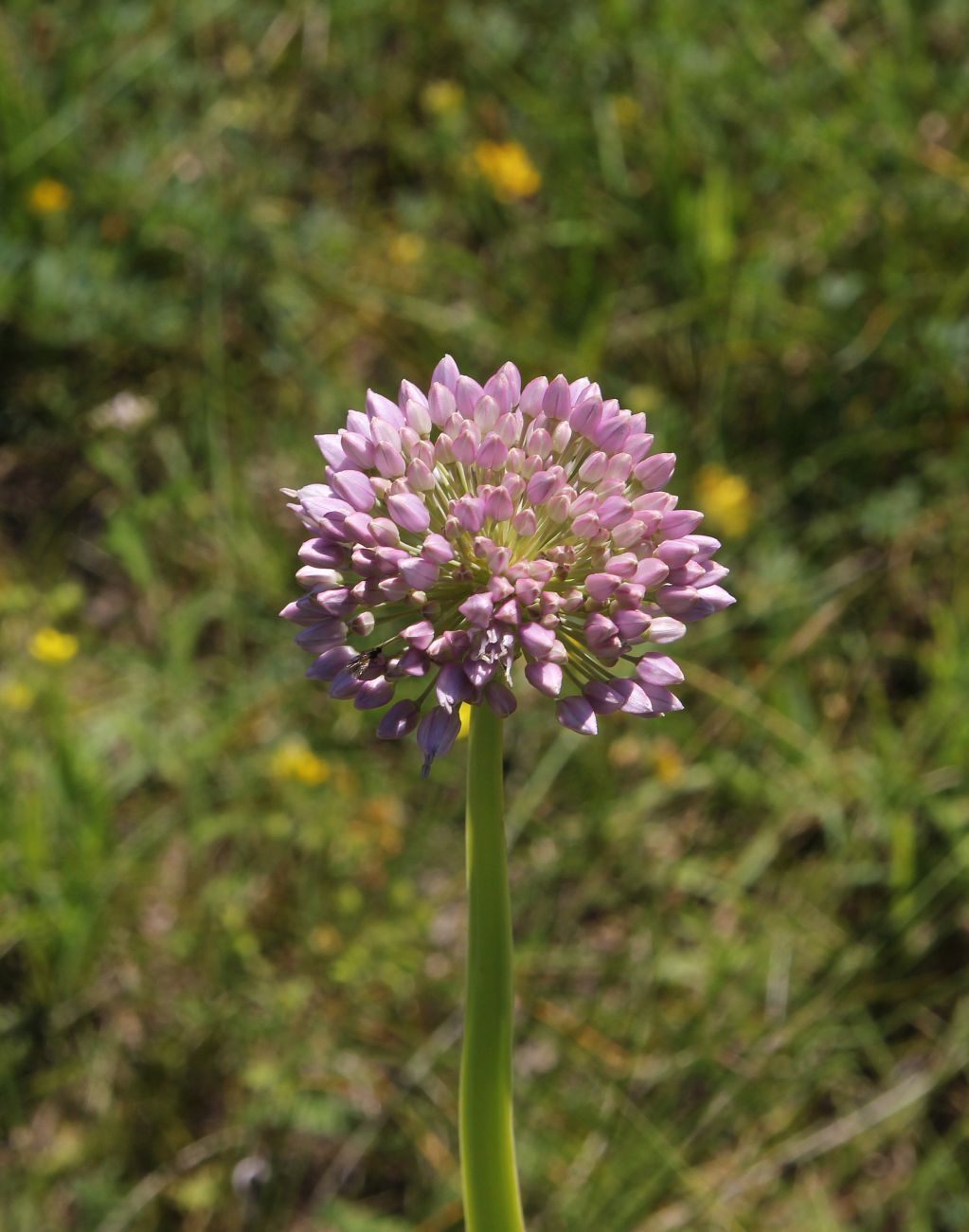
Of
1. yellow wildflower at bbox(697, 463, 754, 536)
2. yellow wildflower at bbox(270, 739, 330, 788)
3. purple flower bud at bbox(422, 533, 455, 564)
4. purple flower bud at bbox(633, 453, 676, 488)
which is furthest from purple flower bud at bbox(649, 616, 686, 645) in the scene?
yellow wildflower at bbox(697, 463, 754, 536)

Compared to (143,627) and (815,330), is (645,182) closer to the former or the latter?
(815,330)

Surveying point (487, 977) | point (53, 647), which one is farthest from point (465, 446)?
point (53, 647)

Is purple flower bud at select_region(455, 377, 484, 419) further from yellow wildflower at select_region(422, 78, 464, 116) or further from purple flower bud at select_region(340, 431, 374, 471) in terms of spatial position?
yellow wildflower at select_region(422, 78, 464, 116)

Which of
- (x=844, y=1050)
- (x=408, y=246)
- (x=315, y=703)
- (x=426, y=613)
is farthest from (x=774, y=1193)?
(x=408, y=246)

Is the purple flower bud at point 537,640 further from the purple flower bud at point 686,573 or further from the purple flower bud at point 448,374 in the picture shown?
the purple flower bud at point 448,374

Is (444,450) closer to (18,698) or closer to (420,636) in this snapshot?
(420,636)
